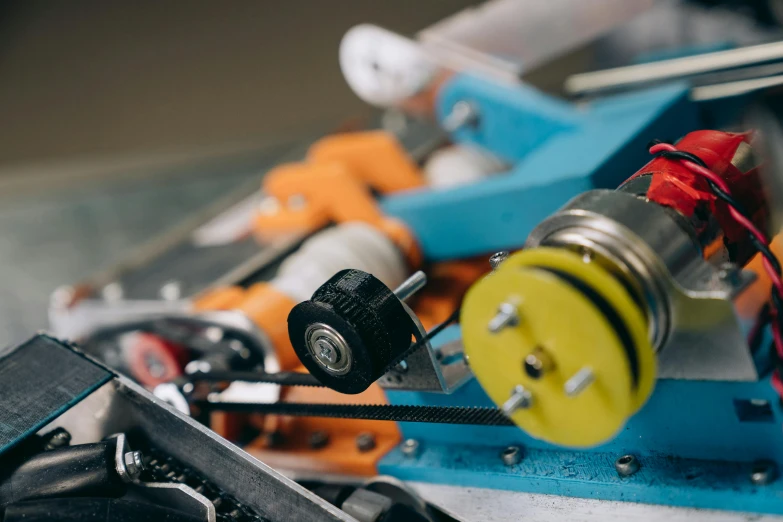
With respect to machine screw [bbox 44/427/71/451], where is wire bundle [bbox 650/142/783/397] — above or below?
above

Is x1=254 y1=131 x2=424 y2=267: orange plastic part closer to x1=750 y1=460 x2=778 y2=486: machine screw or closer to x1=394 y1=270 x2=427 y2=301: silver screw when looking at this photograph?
x1=394 y1=270 x2=427 y2=301: silver screw

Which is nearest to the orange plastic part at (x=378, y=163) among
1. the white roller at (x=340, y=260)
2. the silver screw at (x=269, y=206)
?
the silver screw at (x=269, y=206)

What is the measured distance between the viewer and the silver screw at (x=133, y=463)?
0.72 meters

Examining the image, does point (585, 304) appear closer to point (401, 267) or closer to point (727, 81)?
point (401, 267)

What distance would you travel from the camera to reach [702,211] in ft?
2.07

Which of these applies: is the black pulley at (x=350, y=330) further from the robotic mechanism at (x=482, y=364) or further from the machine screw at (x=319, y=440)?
the machine screw at (x=319, y=440)

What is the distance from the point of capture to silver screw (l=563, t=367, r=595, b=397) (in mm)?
526

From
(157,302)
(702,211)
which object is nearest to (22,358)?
(157,302)

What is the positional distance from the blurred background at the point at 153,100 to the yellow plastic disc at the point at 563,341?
7.17 feet

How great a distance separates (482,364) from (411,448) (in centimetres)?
29

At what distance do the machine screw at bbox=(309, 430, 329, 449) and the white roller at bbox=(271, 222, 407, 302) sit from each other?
7.0 inches

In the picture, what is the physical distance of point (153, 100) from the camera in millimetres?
3238

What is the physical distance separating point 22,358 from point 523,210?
619 mm

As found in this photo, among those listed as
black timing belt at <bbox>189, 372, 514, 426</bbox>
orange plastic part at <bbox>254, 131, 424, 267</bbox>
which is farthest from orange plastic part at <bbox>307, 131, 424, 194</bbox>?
black timing belt at <bbox>189, 372, 514, 426</bbox>
